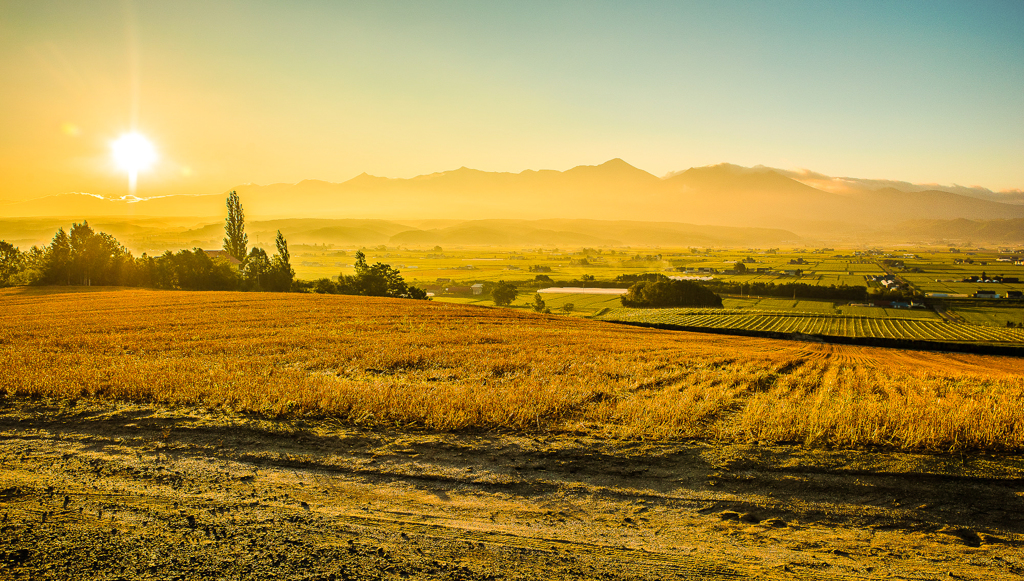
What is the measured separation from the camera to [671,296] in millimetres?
80125

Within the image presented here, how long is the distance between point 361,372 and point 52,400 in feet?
22.2

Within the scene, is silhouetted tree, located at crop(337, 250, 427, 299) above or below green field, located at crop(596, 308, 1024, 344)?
above

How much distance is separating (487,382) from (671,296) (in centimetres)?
7212

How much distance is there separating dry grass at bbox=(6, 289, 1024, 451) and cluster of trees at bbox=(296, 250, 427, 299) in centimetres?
3705

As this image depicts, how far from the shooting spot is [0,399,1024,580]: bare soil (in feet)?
16.6

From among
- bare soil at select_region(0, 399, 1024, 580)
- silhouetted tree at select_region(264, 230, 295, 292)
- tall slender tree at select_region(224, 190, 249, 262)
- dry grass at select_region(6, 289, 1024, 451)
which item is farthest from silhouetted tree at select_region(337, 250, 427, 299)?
bare soil at select_region(0, 399, 1024, 580)

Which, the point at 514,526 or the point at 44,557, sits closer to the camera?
the point at 44,557

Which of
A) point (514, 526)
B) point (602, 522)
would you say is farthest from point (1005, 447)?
point (514, 526)

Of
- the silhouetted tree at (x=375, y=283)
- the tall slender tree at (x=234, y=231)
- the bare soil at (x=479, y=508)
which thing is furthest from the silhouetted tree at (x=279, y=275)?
the bare soil at (x=479, y=508)

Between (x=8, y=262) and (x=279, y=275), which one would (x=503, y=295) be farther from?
(x=8, y=262)

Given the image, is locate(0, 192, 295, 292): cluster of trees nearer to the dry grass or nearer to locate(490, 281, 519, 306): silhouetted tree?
the dry grass

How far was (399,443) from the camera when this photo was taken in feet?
27.1

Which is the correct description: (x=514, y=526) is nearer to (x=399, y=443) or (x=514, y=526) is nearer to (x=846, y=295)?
(x=399, y=443)

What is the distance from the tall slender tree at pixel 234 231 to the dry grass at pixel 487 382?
59.6 meters
